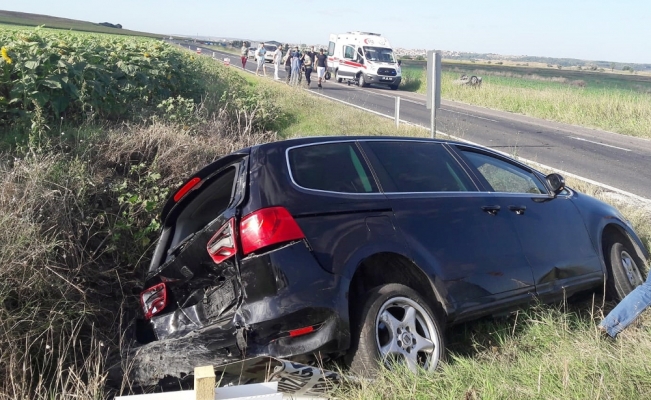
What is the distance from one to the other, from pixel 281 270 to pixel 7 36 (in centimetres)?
642

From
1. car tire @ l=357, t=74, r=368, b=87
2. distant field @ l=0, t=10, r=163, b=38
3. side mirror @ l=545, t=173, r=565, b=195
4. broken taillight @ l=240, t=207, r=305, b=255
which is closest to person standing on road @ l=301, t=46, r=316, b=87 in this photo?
car tire @ l=357, t=74, r=368, b=87

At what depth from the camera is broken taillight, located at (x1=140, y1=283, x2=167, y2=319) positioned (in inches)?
181

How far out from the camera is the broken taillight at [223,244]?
404 cm

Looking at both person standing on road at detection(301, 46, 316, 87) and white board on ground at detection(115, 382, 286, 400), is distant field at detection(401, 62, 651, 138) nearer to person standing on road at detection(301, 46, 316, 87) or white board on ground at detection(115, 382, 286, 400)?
person standing on road at detection(301, 46, 316, 87)

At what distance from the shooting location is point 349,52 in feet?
139

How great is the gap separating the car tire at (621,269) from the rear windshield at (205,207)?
3393 millimetres

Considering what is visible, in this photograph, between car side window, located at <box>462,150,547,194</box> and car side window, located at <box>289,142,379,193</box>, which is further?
car side window, located at <box>462,150,547,194</box>

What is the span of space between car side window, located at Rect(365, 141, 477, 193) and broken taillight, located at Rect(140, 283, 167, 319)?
1637 millimetres

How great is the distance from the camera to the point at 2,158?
6.07 m

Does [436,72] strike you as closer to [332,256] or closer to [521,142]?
[332,256]

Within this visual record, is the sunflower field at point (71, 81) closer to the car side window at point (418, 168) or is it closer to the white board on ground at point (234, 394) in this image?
the car side window at point (418, 168)

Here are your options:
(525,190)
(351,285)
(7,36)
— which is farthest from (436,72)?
(351,285)

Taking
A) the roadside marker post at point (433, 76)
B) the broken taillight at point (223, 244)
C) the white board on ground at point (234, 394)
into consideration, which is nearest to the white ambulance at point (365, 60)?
the roadside marker post at point (433, 76)

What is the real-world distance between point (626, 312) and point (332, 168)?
225cm
